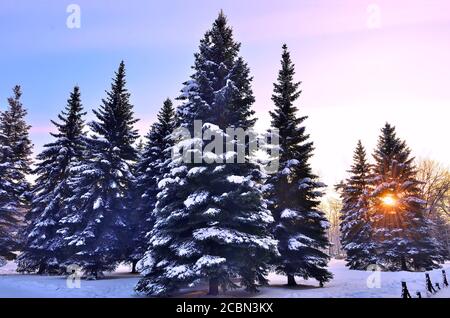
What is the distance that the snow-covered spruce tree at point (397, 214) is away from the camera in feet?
92.8

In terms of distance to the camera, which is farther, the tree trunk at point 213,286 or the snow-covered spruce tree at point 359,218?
the snow-covered spruce tree at point 359,218

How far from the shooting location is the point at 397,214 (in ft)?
96.1

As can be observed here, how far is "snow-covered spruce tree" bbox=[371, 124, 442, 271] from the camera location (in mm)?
28297

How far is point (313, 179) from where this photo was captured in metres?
19.6

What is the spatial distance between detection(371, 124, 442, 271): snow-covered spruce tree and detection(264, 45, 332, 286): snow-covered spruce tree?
13468 millimetres

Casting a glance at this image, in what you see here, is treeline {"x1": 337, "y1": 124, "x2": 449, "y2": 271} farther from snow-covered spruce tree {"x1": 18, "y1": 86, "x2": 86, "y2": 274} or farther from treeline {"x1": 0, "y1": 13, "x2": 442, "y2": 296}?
snow-covered spruce tree {"x1": 18, "y1": 86, "x2": 86, "y2": 274}

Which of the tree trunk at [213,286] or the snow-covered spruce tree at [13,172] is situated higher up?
the snow-covered spruce tree at [13,172]

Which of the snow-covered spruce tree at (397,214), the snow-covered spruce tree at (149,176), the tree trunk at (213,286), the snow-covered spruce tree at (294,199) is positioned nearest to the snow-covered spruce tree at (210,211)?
the tree trunk at (213,286)

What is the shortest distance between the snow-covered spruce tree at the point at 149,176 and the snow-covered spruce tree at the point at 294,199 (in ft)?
25.1

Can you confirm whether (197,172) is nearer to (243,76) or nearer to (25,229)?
(243,76)

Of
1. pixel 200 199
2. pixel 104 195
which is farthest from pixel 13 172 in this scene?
pixel 200 199

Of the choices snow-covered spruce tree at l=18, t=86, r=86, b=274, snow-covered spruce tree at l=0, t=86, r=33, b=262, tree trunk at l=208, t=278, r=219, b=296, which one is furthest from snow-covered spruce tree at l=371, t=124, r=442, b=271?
snow-covered spruce tree at l=0, t=86, r=33, b=262

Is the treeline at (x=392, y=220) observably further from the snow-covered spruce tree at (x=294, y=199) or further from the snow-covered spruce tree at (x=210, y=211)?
the snow-covered spruce tree at (x=210, y=211)

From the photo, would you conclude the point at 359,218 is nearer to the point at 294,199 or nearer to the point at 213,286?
the point at 294,199
